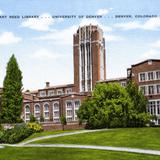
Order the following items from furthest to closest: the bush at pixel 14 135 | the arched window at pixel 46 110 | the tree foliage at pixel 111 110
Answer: the arched window at pixel 46 110 < the tree foliage at pixel 111 110 < the bush at pixel 14 135

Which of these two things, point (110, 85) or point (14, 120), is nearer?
point (110, 85)

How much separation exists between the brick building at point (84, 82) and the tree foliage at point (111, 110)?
909cm

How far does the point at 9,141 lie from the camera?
59.1 m

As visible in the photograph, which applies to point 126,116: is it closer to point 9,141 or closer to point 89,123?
point 89,123

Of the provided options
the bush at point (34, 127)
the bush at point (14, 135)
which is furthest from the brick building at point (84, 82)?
the bush at point (14, 135)

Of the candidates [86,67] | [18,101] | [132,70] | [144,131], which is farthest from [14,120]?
[86,67]

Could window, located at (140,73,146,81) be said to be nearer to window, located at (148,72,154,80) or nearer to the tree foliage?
window, located at (148,72,154,80)

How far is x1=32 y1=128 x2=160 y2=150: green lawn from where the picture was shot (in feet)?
150

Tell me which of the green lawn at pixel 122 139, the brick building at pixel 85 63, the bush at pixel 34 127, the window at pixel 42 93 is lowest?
the green lawn at pixel 122 139

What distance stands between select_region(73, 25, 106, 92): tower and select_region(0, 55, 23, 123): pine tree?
36999 mm

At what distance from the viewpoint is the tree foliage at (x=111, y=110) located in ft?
235

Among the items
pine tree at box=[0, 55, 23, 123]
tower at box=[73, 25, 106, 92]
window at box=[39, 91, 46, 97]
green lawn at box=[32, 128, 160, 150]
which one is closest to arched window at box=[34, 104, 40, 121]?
pine tree at box=[0, 55, 23, 123]

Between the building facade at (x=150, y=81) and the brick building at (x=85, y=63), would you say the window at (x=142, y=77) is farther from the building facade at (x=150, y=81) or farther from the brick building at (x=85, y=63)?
the brick building at (x=85, y=63)

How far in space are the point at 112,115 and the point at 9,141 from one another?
19323 mm
